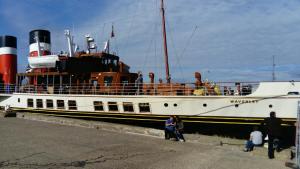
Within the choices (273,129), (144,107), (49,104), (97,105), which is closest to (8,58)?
(49,104)

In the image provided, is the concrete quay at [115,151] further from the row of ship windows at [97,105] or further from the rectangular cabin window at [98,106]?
the rectangular cabin window at [98,106]

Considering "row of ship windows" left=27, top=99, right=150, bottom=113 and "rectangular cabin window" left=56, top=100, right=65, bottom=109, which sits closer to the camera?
"row of ship windows" left=27, top=99, right=150, bottom=113

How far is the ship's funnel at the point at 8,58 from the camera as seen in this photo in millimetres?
27875

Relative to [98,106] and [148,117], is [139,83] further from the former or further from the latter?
[98,106]

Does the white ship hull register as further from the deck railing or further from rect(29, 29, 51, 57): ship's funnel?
rect(29, 29, 51, 57): ship's funnel

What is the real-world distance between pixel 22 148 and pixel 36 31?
52.1 feet

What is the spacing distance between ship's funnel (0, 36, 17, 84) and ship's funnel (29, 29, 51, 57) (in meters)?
2.19

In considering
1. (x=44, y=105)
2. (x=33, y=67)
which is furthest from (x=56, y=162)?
(x=33, y=67)

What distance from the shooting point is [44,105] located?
74.4 feet

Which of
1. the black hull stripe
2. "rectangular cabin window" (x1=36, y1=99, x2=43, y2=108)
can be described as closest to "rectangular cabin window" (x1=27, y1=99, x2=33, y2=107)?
the black hull stripe

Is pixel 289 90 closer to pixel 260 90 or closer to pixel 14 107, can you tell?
pixel 260 90

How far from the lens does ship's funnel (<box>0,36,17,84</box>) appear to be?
27.9 meters

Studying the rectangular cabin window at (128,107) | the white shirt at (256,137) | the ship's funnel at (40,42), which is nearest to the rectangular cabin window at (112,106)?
the rectangular cabin window at (128,107)

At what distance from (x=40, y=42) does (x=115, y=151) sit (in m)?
16.7
